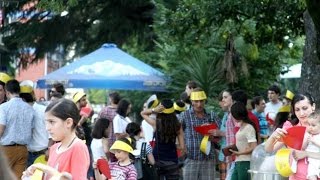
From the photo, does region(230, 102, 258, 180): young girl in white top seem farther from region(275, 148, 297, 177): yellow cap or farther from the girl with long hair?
region(275, 148, 297, 177): yellow cap

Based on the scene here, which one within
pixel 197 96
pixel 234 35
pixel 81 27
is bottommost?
pixel 197 96

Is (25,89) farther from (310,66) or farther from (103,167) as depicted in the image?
(310,66)

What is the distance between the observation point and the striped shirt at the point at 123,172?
9562 mm

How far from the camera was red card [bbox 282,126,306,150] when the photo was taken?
7500 millimetres

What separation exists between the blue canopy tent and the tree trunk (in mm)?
5649

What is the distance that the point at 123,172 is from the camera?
9.60 metres

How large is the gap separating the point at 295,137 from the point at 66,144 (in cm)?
269

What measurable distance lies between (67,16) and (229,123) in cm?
1440

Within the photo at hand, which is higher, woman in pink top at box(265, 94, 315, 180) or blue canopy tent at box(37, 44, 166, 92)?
blue canopy tent at box(37, 44, 166, 92)

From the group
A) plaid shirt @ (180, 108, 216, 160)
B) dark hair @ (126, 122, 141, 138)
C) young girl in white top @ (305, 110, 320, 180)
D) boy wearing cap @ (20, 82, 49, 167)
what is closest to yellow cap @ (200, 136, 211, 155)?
A: plaid shirt @ (180, 108, 216, 160)

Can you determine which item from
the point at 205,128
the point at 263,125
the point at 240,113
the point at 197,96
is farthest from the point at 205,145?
the point at 263,125

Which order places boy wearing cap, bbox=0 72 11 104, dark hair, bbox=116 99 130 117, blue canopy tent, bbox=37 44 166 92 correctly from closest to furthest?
boy wearing cap, bbox=0 72 11 104
dark hair, bbox=116 99 130 117
blue canopy tent, bbox=37 44 166 92

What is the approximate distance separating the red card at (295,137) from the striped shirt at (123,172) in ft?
8.00

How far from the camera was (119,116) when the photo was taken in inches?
486
